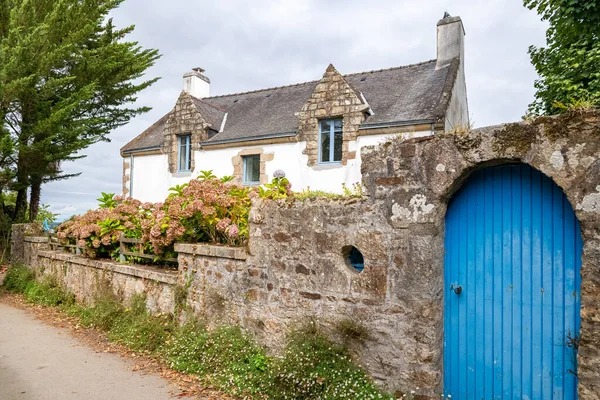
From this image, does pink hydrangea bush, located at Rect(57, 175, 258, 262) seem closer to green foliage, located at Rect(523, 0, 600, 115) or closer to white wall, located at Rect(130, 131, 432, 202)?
white wall, located at Rect(130, 131, 432, 202)

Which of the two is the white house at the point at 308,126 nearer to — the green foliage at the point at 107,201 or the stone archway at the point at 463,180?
the green foliage at the point at 107,201

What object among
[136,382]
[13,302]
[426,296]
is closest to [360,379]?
[426,296]

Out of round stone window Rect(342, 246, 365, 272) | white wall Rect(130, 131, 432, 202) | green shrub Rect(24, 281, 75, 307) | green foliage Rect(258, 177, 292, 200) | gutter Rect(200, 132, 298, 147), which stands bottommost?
green shrub Rect(24, 281, 75, 307)

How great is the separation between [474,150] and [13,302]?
984 cm

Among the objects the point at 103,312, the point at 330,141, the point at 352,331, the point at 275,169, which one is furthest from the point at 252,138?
the point at 352,331

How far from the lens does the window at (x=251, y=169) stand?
41.6 ft

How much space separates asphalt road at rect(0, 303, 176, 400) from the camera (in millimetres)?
4230

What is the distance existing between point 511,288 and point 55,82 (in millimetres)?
12750

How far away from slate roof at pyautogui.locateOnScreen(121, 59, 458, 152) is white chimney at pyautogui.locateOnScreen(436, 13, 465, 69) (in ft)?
1.24

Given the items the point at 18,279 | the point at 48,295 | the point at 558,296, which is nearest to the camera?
the point at 558,296

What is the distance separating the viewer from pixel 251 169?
505 inches

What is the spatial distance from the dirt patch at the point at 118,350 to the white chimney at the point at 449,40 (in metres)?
11.2

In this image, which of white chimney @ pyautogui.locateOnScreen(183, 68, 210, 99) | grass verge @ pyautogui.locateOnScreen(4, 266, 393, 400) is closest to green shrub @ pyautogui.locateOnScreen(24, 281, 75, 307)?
grass verge @ pyautogui.locateOnScreen(4, 266, 393, 400)

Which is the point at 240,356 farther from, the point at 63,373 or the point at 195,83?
the point at 195,83
